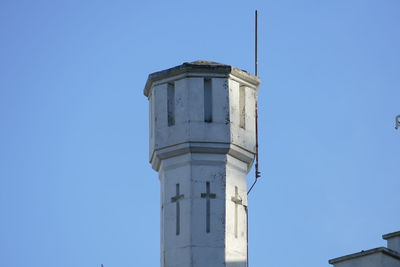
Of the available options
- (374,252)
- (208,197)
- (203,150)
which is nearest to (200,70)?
(203,150)

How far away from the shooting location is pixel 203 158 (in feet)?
114

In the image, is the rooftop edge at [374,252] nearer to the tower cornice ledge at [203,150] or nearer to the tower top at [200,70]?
the tower cornice ledge at [203,150]

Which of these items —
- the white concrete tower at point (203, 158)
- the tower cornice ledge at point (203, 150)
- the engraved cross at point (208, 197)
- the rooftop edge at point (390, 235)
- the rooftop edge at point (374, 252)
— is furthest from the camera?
the rooftop edge at point (390, 235)

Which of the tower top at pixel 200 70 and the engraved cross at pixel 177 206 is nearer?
the engraved cross at pixel 177 206

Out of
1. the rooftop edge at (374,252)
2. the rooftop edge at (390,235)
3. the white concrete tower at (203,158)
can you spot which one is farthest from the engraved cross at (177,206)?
the rooftop edge at (390,235)

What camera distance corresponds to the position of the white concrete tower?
3428cm

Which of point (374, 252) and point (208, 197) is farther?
point (208, 197)

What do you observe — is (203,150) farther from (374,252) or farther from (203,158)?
(374,252)

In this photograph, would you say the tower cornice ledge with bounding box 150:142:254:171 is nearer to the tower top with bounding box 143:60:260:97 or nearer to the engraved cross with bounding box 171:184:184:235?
the engraved cross with bounding box 171:184:184:235

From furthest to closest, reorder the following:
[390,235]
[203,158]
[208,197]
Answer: [390,235], [203,158], [208,197]

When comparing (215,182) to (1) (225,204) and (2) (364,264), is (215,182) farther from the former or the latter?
(2) (364,264)

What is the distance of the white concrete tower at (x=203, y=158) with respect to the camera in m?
34.3

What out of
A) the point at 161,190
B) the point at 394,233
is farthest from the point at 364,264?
the point at 161,190

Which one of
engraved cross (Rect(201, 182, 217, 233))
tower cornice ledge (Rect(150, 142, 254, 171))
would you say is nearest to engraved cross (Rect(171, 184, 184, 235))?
engraved cross (Rect(201, 182, 217, 233))
